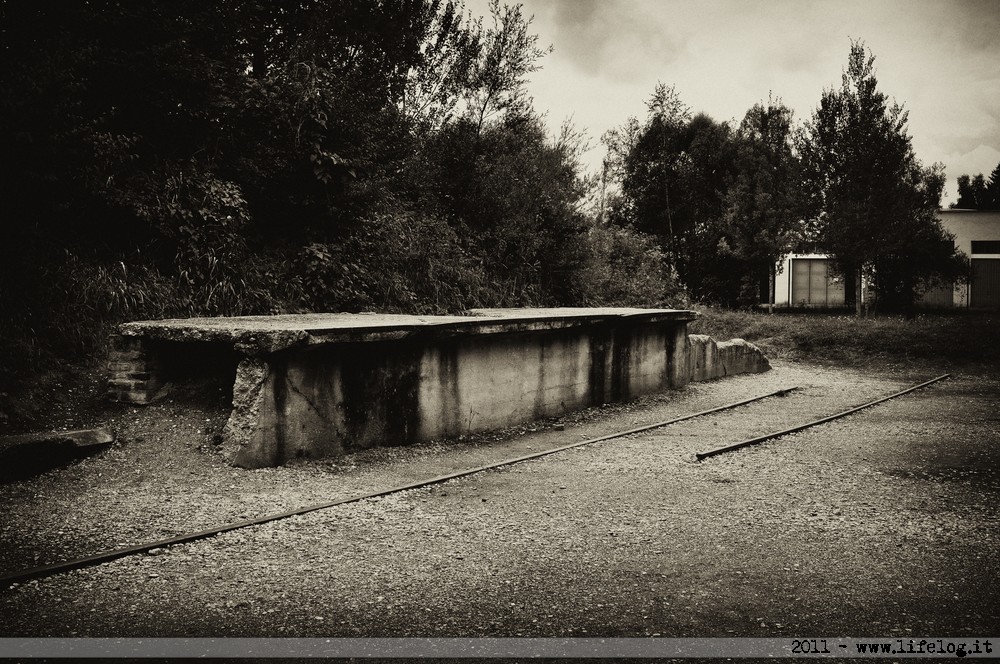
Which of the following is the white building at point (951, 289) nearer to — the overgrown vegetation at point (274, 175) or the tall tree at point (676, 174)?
the tall tree at point (676, 174)

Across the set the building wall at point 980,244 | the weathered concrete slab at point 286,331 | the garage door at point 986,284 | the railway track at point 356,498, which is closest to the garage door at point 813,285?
the building wall at point 980,244

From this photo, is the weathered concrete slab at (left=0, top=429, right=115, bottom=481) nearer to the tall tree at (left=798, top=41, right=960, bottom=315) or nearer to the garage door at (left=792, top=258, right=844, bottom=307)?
the tall tree at (left=798, top=41, right=960, bottom=315)

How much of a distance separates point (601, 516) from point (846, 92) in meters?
21.2

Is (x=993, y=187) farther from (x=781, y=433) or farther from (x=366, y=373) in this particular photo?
(x=366, y=373)

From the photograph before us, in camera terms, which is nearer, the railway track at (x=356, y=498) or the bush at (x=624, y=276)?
the railway track at (x=356, y=498)

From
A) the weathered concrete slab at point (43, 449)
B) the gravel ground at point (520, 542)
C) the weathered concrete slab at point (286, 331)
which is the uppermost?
the weathered concrete slab at point (286, 331)

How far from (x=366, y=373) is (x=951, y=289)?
1220 inches

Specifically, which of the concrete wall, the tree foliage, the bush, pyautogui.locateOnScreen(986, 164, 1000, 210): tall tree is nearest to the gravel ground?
the concrete wall

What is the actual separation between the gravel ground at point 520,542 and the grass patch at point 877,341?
867 centimetres

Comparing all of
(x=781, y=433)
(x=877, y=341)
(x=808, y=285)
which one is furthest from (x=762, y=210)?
(x=781, y=433)

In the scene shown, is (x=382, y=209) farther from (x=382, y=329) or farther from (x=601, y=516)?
(x=601, y=516)

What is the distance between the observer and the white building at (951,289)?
30.2m

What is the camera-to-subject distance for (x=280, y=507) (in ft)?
14.7

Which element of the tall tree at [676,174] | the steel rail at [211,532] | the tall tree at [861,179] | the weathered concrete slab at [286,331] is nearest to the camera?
the steel rail at [211,532]
